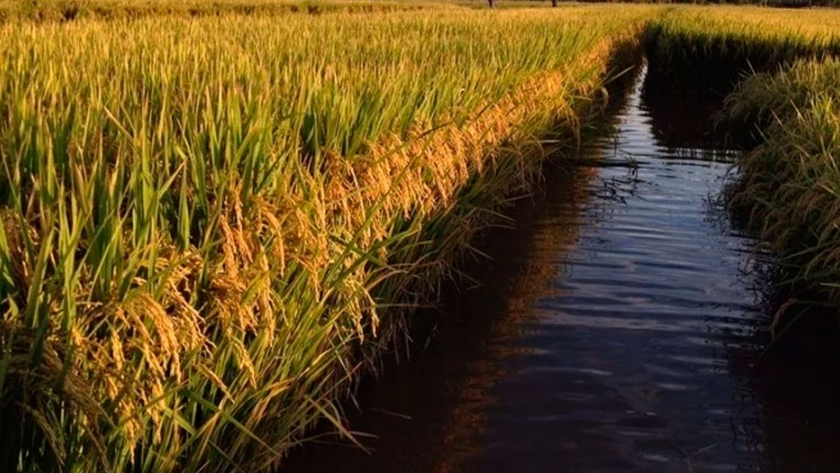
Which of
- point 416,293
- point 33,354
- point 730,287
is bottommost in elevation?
point 730,287

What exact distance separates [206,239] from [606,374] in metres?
2.55

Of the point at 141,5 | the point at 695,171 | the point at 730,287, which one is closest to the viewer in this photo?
the point at 730,287

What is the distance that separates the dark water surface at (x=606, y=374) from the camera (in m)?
3.42

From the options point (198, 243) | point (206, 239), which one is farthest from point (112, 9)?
point (206, 239)

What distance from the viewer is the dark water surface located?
11.2 ft

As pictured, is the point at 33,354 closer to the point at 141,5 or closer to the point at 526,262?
the point at 526,262

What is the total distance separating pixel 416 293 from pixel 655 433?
1.29 meters

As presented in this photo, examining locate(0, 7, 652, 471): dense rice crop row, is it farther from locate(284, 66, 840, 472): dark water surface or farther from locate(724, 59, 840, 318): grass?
locate(724, 59, 840, 318): grass

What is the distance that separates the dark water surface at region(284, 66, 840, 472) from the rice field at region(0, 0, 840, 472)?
0.93ft

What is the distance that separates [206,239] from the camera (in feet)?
7.22

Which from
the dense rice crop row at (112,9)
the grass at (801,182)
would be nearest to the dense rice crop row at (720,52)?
the grass at (801,182)

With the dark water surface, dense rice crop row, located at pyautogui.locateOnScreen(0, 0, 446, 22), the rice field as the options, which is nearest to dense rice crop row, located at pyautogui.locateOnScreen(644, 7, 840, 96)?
dense rice crop row, located at pyautogui.locateOnScreen(0, 0, 446, 22)

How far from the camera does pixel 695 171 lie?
964cm

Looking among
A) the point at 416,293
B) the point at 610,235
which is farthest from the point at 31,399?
the point at 610,235
